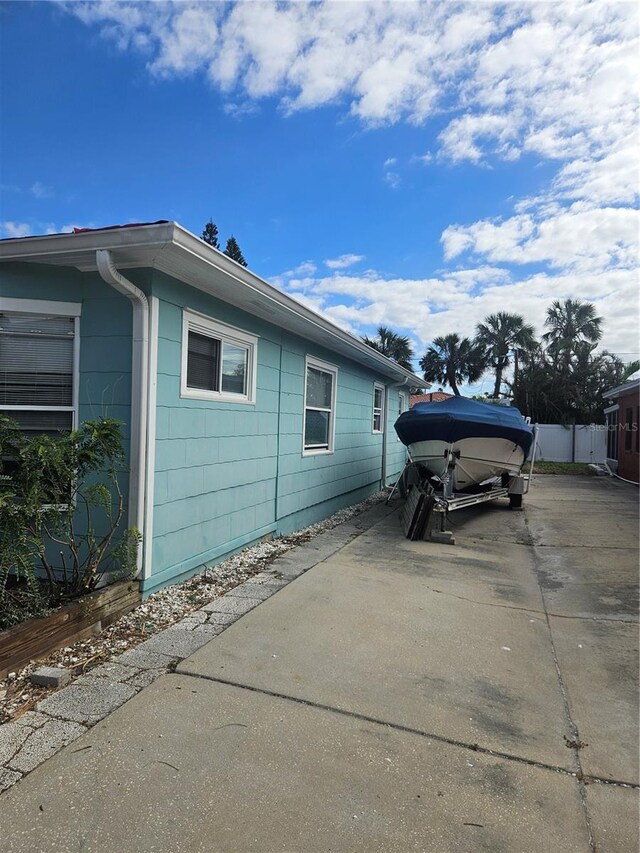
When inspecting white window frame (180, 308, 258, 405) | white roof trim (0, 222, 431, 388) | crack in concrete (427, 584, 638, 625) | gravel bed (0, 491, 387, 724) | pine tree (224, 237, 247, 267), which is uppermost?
pine tree (224, 237, 247, 267)

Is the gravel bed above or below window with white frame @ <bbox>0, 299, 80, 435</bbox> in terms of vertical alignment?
below

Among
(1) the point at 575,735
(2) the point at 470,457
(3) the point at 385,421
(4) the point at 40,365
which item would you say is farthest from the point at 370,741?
(3) the point at 385,421

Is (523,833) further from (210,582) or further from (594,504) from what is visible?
(594,504)

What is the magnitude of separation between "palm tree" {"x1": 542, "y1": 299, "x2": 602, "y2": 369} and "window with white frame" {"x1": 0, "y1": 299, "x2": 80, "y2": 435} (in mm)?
26020

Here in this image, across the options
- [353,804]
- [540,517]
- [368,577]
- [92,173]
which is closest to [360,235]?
[92,173]

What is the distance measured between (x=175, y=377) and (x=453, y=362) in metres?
28.4

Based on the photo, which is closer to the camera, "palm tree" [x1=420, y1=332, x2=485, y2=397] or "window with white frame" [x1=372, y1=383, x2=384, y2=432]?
"window with white frame" [x1=372, y1=383, x2=384, y2=432]

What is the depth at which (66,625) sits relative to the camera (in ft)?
10.6

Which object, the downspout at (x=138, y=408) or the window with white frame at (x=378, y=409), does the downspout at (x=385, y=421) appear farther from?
the downspout at (x=138, y=408)

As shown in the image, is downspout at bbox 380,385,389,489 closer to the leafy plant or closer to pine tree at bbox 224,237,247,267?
the leafy plant

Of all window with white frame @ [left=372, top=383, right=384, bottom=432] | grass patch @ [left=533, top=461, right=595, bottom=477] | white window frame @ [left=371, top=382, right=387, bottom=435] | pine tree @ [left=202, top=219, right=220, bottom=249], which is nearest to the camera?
white window frame @ [left=371, top=382, right=387, bottom=435]

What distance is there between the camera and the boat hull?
819 centimetres

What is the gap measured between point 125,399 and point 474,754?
3379 millimetres

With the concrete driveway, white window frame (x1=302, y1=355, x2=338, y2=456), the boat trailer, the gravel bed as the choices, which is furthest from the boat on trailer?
the concrete driveway
